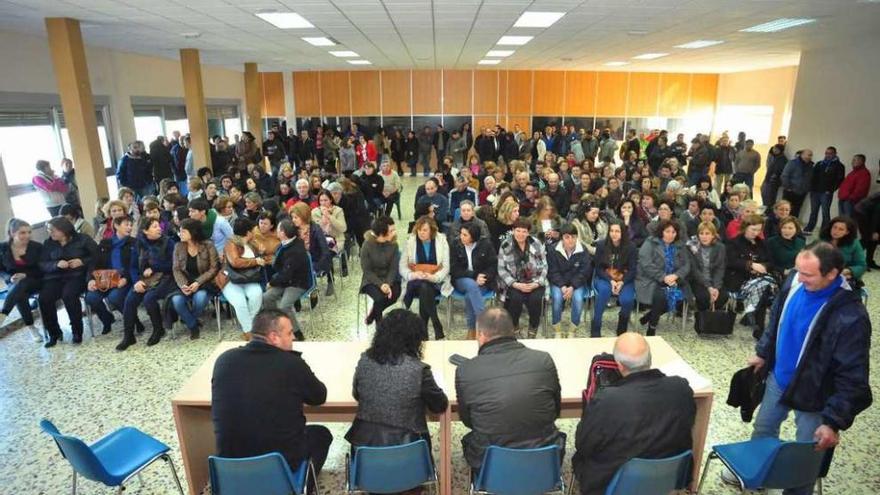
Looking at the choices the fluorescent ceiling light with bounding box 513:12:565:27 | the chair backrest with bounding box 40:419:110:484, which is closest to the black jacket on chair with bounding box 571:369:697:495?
the chair backrest with bounding box 40:419:110:484

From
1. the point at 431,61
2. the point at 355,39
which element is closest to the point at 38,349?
the point at 355,39

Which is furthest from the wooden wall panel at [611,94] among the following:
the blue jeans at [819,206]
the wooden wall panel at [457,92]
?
the blue jeans at [819,206]

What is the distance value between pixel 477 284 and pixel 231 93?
13954mm

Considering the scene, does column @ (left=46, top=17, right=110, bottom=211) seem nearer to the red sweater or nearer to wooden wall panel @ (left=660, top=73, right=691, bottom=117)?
the red sweater

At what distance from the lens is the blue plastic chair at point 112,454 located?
241cm

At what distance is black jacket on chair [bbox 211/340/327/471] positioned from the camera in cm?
240

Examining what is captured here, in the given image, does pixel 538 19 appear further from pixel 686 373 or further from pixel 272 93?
pixel 272 93

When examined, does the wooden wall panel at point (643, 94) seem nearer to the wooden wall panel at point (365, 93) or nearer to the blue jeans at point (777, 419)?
the wooden wall panel at point (365, 93)

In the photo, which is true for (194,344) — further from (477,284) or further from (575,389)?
(575,389)

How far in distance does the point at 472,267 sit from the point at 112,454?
10.7ft

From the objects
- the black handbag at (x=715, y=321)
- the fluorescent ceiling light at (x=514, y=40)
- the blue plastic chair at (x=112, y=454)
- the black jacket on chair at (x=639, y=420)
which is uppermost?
the fluorescent ceiling light at (x=514, y=40)

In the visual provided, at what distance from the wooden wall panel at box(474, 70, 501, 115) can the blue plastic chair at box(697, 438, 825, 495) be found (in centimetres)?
1533

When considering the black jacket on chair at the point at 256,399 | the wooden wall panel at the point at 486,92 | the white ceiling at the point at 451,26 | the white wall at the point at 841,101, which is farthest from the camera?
the wooden wall panel at the point at 486,92

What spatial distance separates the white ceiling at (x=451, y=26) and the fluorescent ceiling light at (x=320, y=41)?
0.21 meters
